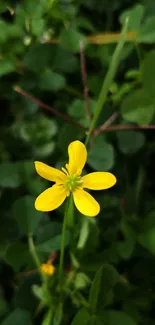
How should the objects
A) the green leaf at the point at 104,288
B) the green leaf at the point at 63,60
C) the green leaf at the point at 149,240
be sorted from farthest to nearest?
the green leaf at the point at 63,60
the green leaf at the point at 149,240
the green leaf at the point at 104,288

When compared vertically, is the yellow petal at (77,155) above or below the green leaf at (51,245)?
above

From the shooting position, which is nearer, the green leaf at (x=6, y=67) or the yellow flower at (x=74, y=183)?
the yellow flower at (x=74, y=183)

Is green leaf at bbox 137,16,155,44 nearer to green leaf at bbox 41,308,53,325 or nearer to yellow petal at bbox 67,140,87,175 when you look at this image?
yellow petal at bbox 67,140,87,175

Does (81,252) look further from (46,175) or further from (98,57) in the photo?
Result: (98,57)

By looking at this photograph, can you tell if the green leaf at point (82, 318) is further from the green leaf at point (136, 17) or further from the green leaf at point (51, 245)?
the green leaf at point (136, 17)

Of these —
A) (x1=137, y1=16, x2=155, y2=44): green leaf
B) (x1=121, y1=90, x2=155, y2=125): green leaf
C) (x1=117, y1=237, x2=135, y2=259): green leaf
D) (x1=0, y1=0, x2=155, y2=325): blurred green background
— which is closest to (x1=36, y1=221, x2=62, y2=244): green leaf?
(x1=0, y1=0, x2=155, y2=325): blurred green background

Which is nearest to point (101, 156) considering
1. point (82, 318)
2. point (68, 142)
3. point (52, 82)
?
point (68, 142)

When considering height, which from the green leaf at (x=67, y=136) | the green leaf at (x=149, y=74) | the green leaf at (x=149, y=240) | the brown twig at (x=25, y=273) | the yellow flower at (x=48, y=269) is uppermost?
the green leaf at (x=149, y=74)

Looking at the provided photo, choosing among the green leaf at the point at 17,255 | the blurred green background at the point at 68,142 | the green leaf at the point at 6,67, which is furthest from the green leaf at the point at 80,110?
the green leaf at the point at 17,255
